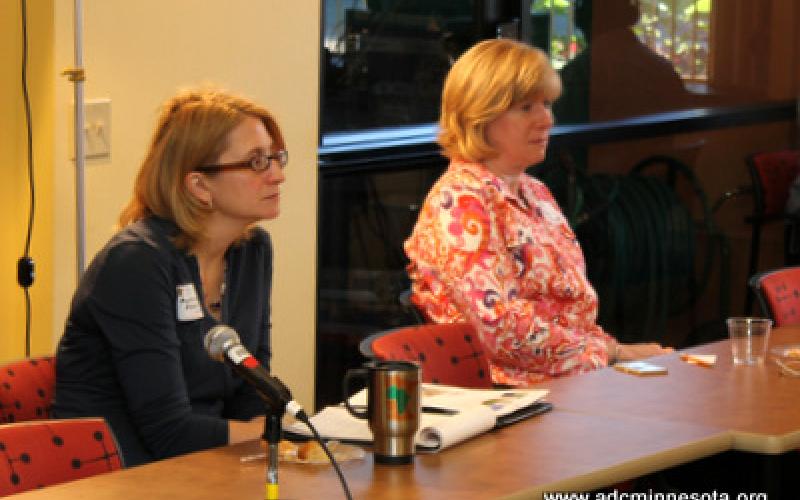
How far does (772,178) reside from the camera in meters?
6.62

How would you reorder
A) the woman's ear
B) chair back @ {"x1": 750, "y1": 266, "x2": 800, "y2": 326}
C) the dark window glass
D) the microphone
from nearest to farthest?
the microphone
the woman's ear
chair back @ {"x1": 750, "y1": 266, "x2": 800, "y2": 326}
the dark window glass

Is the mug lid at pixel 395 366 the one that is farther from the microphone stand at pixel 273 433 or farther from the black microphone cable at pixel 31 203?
the black microphone cable at pixel 31 203

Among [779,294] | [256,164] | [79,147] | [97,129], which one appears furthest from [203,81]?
[779,294]

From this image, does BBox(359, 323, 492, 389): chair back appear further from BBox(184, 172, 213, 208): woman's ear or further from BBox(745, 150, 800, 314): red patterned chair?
BBox(745, 150, 800, 314): red patterned chair

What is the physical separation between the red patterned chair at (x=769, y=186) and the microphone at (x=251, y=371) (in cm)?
490

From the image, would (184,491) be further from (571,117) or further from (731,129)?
(731,129)

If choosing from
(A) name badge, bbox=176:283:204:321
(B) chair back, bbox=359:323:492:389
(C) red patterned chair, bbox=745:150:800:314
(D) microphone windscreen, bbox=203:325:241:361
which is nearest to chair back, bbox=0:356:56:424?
(A) name badge, bbox=176:283:204:321

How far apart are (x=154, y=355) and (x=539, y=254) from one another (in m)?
1.36

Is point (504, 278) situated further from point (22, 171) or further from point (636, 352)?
point (22, 171)

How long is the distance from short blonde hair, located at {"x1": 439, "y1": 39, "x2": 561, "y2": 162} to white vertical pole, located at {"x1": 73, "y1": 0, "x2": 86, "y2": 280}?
1053mm

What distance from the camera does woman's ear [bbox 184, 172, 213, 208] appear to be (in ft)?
10.7

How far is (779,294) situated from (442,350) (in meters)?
1.39

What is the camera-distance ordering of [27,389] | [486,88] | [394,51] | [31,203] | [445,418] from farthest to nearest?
1. [394,51]
2. [31,203]
3. [486,88]
4. [27,389]
5. [445,418]

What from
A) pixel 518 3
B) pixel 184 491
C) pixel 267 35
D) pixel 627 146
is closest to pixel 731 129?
pixel 627 146
